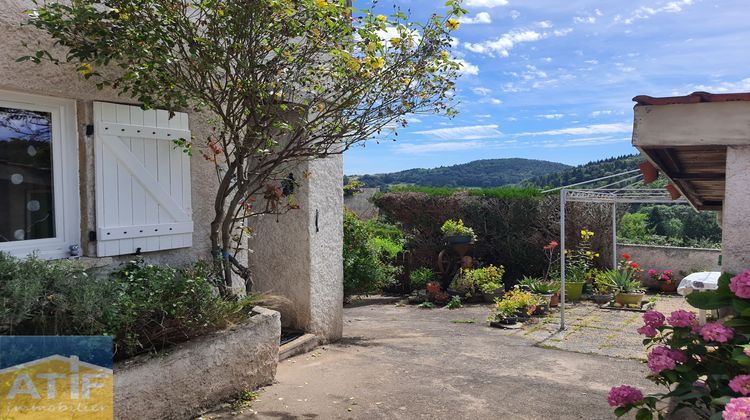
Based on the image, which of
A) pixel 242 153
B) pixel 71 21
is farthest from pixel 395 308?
pixel 71 21

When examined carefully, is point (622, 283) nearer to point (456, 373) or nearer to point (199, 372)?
point (456, 373)

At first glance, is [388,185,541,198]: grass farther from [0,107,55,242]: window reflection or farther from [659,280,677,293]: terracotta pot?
[0,107,55,242]: window reflection

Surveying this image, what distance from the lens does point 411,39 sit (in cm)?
518

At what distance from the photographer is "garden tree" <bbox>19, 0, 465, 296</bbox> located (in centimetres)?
415

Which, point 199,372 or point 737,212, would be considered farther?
point 199,372

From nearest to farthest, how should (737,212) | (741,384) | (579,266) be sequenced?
(741,384)
(737,212)
(579,266)

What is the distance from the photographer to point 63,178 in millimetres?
4457

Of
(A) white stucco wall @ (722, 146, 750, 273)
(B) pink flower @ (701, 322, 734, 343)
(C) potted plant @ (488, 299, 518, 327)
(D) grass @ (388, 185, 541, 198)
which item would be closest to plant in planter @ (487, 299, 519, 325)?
(C) potted plant @ (488, 299, 518, 327)

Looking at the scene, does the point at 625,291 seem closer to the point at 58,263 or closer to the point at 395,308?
the point at 395,308

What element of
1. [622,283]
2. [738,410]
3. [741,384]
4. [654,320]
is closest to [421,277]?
[622,283]

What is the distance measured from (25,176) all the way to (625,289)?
10340 millimetres

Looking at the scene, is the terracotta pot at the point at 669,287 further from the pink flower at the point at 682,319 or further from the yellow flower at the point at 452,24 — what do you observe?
the pink flower at the point at 682,319

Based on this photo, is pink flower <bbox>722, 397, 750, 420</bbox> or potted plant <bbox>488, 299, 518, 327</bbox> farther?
potted plant <bbox>488, 299, 518, 327</bbox>

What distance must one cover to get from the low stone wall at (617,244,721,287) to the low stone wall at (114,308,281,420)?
38.1 ft
